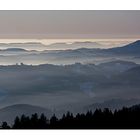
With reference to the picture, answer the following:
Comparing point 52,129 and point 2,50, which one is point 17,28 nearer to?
point 2,50

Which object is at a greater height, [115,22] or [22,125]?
[115,22]

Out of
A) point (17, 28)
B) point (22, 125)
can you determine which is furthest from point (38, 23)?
point (22, 125)
